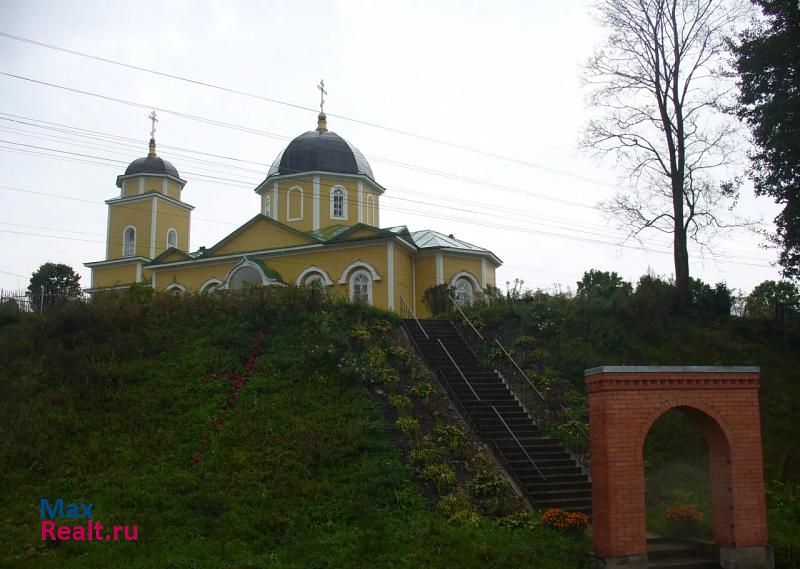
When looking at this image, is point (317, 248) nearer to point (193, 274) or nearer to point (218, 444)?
point (193, 274)

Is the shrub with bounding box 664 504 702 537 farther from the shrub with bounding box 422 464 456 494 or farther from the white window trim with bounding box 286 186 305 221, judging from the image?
the white window trim with bounding box 286 186 305 221

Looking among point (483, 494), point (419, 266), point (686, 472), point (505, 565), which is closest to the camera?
point (505, 565)

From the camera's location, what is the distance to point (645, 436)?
11070 mm

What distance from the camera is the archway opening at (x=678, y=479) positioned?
1206 cm

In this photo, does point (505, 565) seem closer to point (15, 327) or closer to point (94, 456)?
point (94, 456)

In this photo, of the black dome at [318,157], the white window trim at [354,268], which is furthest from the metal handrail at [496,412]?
the black dome at [318,157]

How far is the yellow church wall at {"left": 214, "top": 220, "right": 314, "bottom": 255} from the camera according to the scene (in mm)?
29109

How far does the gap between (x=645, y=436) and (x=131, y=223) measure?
3015 centimetres

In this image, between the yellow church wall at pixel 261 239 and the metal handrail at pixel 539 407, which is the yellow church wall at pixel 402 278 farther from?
the metal handrail at pixel 539 407

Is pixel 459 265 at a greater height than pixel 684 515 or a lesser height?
greater

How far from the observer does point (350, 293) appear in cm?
2797

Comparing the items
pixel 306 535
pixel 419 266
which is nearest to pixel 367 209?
pixel 419 266

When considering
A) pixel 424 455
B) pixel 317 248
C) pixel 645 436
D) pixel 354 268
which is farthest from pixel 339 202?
pixel 645 436

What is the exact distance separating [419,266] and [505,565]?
19.9m
